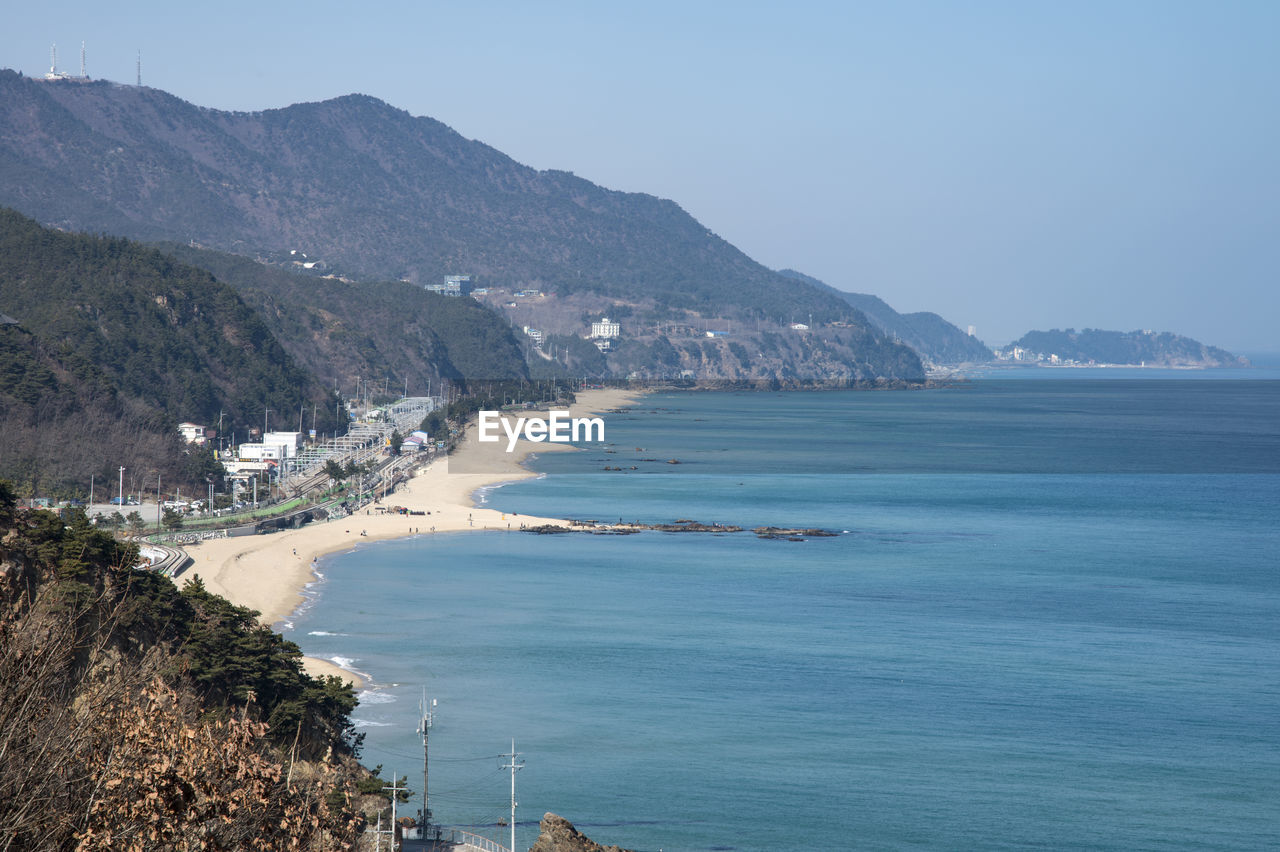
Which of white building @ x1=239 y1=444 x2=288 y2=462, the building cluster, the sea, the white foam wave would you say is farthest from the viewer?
white building @ x1=239 y1=444 x2=288 y2=462

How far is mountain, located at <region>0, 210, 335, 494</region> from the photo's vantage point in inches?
2547

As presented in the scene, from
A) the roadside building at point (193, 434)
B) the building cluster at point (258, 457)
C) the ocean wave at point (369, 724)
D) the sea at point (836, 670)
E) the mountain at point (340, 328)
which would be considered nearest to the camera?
the sea at point (836, 670)

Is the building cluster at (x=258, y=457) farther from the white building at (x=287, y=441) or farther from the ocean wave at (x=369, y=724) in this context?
the ocean wave at (x=369, y=724)

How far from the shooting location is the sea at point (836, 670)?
2691 cm

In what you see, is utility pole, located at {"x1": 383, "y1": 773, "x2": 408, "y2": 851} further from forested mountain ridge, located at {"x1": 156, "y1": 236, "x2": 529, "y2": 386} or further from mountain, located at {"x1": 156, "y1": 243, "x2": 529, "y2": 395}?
mountain, located at {"x1": 156, "y1": 243, "x2": 529, "y2": 395}

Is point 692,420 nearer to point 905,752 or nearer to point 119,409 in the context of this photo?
point 119,409

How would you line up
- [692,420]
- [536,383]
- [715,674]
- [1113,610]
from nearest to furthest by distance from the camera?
[715,674] < [1113,610] < [692,420] < [536,383]

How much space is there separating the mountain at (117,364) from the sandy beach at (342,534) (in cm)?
1123

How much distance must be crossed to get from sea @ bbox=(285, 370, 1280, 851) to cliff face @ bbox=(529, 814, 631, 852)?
3.83 ft

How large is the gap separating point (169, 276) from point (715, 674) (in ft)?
287

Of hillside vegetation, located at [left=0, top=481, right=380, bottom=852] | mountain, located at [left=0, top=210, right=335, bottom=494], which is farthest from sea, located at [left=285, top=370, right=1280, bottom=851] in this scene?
mountain, located at [left=0, top=210, right=335, bottom=494]

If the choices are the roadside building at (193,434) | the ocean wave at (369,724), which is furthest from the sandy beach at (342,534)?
the roadside building at (193,434)

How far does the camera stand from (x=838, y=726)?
3206 centimetres

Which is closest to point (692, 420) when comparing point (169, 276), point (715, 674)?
point (169, 276)
